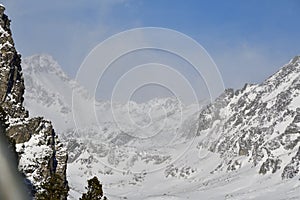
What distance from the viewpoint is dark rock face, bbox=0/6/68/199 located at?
69750mm

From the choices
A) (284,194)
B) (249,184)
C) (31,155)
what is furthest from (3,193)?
(249,184)

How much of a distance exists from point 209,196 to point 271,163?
28.0 m

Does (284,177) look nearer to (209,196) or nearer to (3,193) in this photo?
(209,196)

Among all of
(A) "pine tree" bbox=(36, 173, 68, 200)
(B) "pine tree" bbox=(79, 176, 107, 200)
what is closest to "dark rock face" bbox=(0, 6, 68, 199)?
(B) "pine tree" bbox=(79, 176, 107, 200)

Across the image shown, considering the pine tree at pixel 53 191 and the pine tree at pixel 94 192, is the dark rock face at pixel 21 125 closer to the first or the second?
the pine tree at pixel 94 192

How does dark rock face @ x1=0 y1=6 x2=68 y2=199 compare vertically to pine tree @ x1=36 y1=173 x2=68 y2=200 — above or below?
above

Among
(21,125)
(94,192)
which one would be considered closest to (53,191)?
(94,192)

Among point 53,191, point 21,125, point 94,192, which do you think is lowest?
point 94,192

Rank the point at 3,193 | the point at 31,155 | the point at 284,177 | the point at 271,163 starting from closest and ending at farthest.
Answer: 1. the point at 3,193
2. the point at 31,155
3. the point at 284,177
4. the point at 271,163

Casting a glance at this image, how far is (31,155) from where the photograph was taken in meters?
70.8

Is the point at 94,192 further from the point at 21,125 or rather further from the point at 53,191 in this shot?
the point at 21,125

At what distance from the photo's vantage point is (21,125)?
240ft

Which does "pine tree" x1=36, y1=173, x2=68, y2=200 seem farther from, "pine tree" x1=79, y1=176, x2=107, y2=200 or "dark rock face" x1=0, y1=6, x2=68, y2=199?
"dark rock face" x1=0, y1=6, x2=68, y2=199

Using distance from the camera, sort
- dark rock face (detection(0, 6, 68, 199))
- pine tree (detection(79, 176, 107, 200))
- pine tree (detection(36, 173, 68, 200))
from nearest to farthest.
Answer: pine tree (detection(36, 173, 68, 200))
pine tree (detection(79, 176, 107, 200))
dark rock face (detection(0, 6, 68, 199))
